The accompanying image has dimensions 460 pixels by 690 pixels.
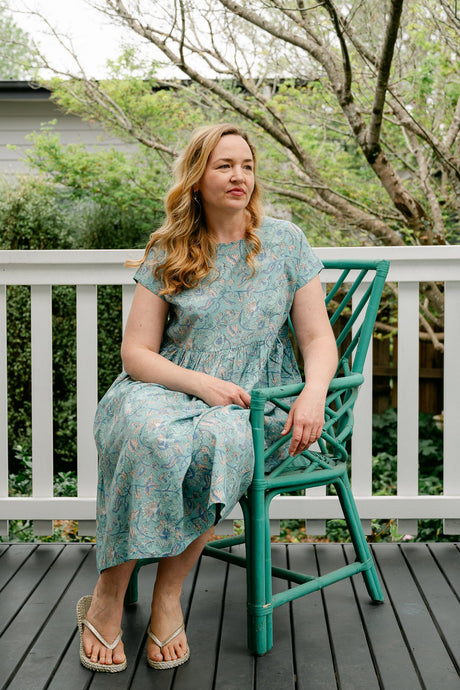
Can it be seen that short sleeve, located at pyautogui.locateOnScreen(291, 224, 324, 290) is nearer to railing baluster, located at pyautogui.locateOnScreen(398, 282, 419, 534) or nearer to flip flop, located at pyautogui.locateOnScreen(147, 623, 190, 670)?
railing baluster, located at pyautogui.locateOnScreen(398, 282, 419, 534)

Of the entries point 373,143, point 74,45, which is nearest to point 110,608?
point 373,143

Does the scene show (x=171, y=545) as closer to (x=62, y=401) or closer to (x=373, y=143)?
(x=373, y=143)

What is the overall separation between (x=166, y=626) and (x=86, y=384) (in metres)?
1.03

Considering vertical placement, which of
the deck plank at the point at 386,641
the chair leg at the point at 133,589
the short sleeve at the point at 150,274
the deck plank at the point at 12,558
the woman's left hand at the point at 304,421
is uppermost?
the short sleeve at the point at 150,274

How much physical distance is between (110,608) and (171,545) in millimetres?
244

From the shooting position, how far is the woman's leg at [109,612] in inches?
67.0

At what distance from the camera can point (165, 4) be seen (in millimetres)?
3795

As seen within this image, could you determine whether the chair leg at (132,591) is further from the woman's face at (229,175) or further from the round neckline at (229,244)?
the woman's face at (229,175)

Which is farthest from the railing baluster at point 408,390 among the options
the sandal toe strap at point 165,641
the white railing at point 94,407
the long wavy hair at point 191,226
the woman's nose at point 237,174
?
the sandal toe strap at point 165,641

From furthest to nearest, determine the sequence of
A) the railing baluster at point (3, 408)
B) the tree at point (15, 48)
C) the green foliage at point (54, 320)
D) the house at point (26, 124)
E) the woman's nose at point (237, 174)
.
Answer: the house at point (26, 124)
the green foliage at point (54, 320)
the tree at point (15, 48)
the railing baluster at point (3, 408)
the woman's nose at point (237, 174)

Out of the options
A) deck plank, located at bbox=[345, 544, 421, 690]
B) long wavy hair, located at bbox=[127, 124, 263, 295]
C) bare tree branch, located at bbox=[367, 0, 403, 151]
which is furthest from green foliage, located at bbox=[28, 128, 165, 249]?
deck plank, located at bbox=[345, 544, 421, 690]

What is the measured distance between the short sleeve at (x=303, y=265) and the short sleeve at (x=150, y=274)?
355 mm

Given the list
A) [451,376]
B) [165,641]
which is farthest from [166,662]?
[451,376]

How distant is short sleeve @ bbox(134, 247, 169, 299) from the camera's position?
77.4 inches
